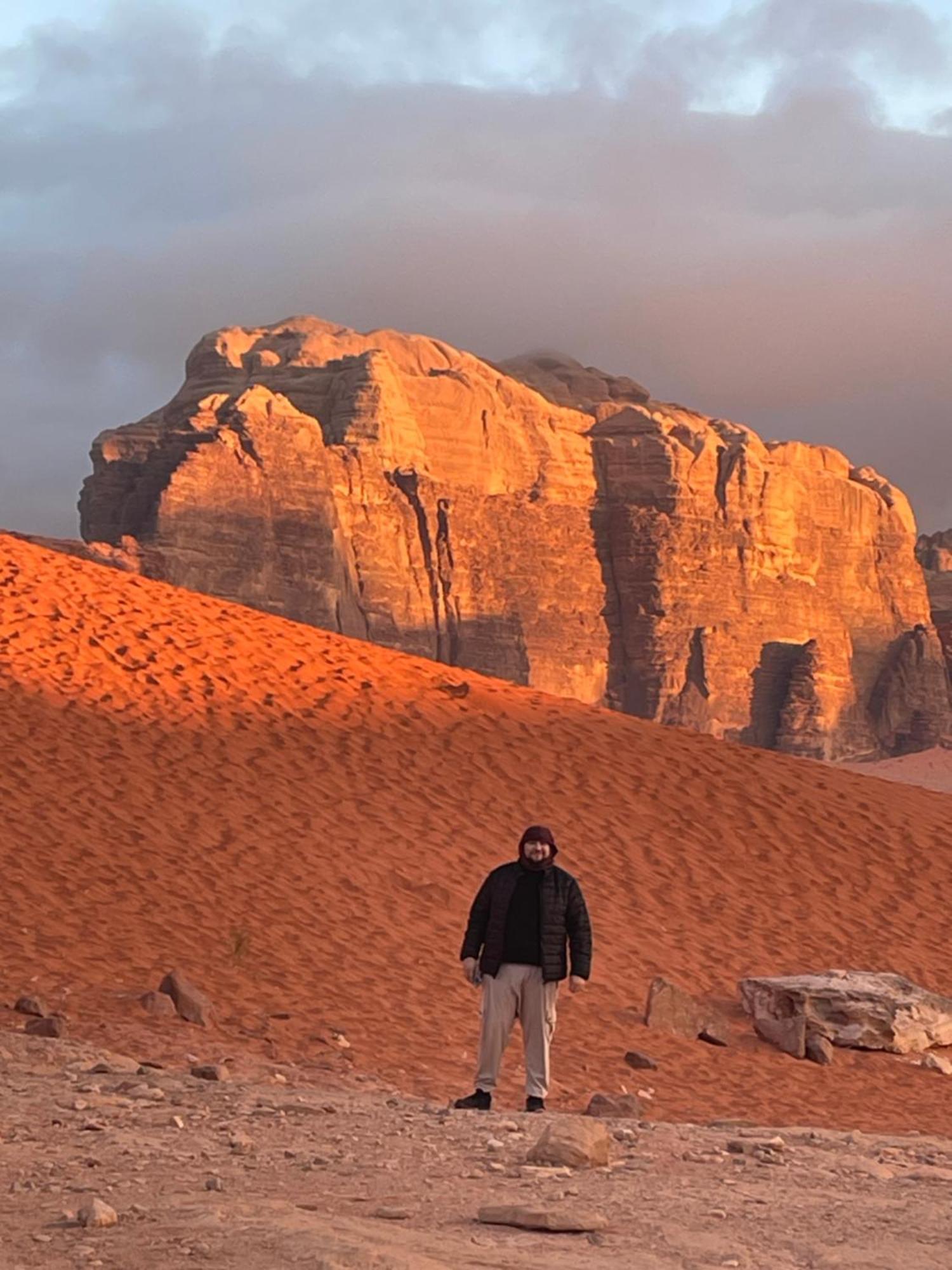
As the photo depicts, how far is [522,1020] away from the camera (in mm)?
8367

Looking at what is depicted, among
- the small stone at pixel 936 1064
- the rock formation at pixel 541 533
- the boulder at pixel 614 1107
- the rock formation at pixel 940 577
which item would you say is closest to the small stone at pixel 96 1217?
the boulder at pixel 614 1107

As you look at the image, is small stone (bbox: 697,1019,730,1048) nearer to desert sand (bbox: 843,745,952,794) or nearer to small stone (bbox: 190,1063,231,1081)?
small stone (bbox: 190,1063,231,1081)

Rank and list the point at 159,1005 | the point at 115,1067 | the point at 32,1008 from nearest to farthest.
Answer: the point at 115,1067 < the point at 32,1008 < the point at 159,1005

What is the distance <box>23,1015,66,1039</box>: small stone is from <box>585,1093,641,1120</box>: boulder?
10.1ft

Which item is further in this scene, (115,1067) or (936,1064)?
(936,1064)

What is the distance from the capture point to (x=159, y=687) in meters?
20.1

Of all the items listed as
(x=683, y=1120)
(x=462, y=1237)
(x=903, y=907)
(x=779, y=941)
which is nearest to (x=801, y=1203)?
(x=462, y=1237)

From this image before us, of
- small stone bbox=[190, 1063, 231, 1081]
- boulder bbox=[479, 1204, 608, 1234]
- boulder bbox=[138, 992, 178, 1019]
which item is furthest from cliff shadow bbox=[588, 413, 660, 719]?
boulder bbox=[479, 1204, 608, 1234]

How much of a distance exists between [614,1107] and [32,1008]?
373cm

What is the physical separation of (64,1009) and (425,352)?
107927 mm

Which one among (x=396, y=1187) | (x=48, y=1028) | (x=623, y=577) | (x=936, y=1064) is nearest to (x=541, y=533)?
(x=623, y=577)

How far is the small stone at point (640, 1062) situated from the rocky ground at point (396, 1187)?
9.52 feet

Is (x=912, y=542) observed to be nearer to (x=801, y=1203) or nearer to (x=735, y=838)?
(x=735, y=838)

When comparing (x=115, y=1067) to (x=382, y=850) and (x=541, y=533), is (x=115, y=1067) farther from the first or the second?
(x=541, y=533)
